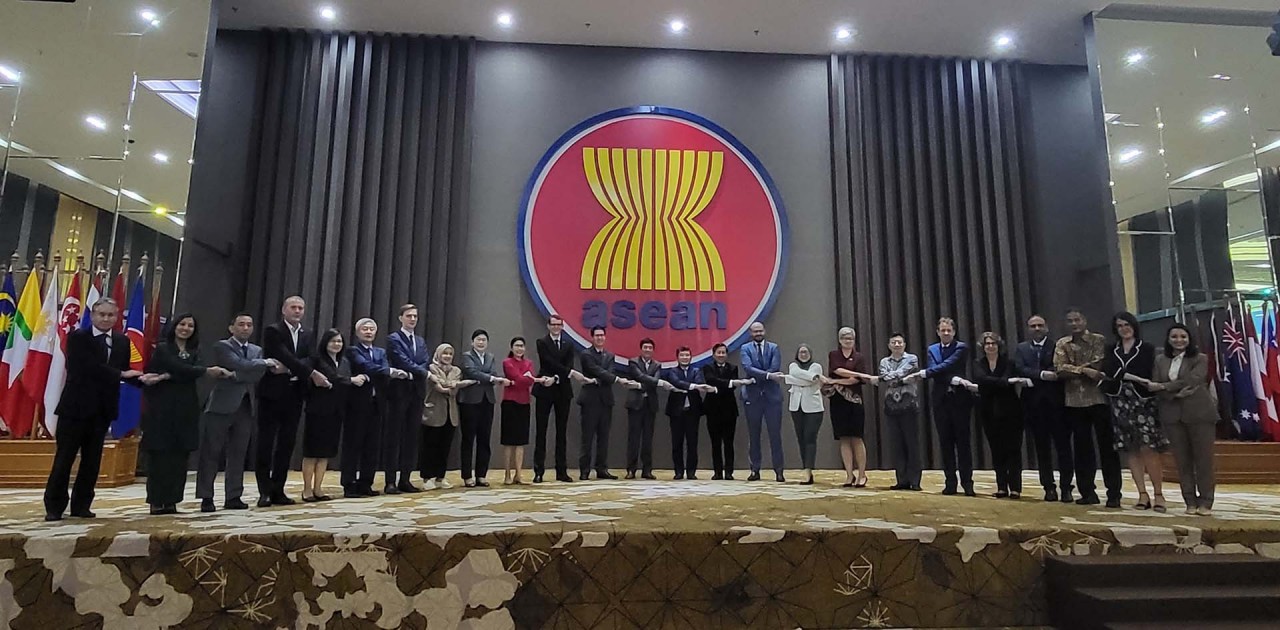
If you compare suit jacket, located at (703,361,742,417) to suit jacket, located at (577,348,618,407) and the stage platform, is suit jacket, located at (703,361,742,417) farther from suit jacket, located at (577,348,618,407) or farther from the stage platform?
the stage platform

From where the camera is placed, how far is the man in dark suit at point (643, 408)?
20.3 ft

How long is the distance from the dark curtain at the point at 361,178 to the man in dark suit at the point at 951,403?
4930mm

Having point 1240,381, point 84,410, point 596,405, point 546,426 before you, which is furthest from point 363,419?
point 1240,381

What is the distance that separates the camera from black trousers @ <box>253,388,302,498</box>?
4.00m

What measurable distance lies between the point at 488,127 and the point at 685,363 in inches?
153

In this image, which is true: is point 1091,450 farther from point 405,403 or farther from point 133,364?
point 133,364

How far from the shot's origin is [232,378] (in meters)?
3.79

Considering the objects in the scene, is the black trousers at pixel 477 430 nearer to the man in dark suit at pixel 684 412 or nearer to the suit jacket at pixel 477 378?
the suit jacket at pixel 477 378

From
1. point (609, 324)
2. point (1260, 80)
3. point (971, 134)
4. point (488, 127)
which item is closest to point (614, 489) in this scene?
point (609, 324)

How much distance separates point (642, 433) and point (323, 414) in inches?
115

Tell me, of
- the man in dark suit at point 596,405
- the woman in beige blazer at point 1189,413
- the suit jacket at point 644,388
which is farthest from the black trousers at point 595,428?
the woman in beige blazer at point 1189,413

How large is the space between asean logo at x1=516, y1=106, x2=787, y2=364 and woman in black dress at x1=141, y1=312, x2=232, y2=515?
4218 millimetres

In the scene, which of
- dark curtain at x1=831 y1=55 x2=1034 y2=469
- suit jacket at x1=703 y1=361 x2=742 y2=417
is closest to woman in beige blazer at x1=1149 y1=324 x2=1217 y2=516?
suit jacket at x1=703 y1=361 x2=742 y2=417

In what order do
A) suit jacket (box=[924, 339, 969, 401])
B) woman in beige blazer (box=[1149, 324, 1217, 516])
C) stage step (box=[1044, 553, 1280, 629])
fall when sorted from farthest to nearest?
suit jacket (box=[924, 339, 969, 401]), woman in beige blazer (box=[1149, 324, 1217, 516]), stage step (box=[1044, 553, 1280, 629])
